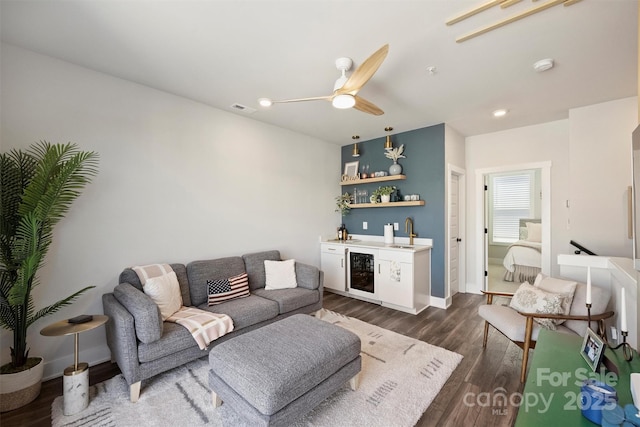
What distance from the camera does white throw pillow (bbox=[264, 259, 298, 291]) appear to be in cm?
338

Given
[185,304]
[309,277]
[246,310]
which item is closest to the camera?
[246,310]

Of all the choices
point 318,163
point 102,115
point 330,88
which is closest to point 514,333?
point 330,88

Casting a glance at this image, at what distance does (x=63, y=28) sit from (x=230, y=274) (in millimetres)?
2569

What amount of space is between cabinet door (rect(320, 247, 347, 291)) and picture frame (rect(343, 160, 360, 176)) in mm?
1487

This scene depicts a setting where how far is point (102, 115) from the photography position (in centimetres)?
255

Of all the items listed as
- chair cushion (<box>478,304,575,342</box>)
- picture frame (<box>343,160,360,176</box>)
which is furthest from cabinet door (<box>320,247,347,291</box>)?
chair cushion (<box>478,304,575,342</box>)

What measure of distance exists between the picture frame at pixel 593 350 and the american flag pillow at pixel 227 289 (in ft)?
9.27

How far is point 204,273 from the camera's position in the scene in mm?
2982

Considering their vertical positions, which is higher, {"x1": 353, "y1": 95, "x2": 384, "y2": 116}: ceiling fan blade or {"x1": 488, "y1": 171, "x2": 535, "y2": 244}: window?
{"x1": 353, "y1": 95, "x2": 384, "y2": 116}: ceiling fan blade

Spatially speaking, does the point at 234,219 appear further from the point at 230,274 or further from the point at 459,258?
the point at 459,258

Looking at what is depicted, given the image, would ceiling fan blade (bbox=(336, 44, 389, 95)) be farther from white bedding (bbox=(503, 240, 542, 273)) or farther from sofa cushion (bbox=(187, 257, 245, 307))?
white bedding (bbox=(503, 240, 542, 273))

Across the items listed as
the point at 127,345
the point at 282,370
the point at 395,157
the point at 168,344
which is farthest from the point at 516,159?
the point at 127,345

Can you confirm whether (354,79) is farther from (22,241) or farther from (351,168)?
(351,168)

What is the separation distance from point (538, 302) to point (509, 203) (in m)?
5.09
